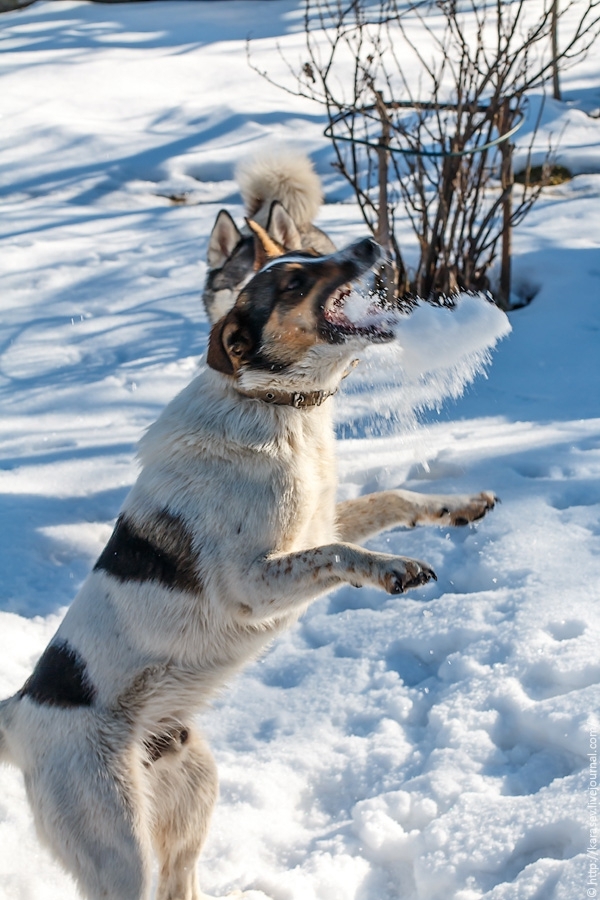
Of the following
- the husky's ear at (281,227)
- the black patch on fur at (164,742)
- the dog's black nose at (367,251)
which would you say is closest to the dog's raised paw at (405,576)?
the black patch on fur at (164,742)

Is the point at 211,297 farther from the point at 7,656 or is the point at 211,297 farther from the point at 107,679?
the point at 107,679

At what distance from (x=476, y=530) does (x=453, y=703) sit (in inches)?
46.0

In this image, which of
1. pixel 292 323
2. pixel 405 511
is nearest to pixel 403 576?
pixel 405 511

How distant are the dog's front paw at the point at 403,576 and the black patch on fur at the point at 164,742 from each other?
817 mm

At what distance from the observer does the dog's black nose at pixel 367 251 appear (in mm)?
2746

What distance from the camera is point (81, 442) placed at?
5.23 meters

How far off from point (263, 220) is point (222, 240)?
0.45 metres

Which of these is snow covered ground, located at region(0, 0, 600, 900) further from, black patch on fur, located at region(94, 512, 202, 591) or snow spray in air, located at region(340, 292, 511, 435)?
black patch on fur, located at region(94, 512, 202, 591)

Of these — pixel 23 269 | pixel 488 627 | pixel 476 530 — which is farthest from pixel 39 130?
pixel 488 627

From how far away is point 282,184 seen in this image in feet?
19.1

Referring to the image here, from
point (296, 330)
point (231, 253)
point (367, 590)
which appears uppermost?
point (296, 330)

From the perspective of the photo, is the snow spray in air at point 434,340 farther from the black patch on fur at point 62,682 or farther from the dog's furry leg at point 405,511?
→ the black patch on fur at point 62,682

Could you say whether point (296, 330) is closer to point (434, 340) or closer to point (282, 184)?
point (434, 340)

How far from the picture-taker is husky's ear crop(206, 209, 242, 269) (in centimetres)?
536
